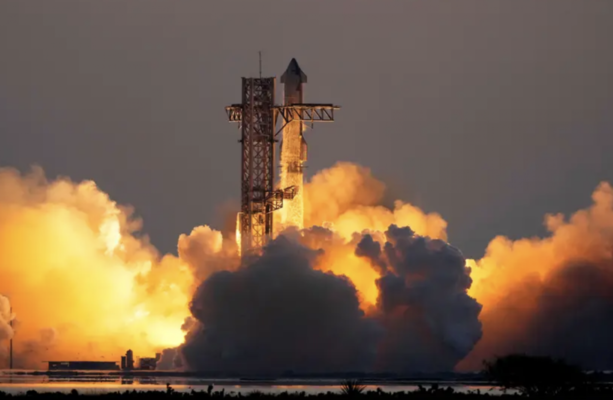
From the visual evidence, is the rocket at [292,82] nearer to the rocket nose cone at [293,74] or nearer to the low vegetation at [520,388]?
the rocket nose cone at [293,74]

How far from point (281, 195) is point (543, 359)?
40585mm

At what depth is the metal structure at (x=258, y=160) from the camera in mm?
189250

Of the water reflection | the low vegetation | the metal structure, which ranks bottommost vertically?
the low vegetation

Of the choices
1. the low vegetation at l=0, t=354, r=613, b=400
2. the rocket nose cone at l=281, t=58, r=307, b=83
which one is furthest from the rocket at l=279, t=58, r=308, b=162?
the low vegetation at l=0, t=354, r=613, b=400

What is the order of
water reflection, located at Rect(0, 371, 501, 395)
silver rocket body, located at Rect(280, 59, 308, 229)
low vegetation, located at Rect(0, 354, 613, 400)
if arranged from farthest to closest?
silver rocket body, located at Rect(280, 59, 308, 229) → water reflection, located at Rect(0, 371, 501, 395) → low vegetation, located at Rect(0, 354, 613, 400)

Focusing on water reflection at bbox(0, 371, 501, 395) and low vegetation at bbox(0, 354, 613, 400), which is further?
water reflection at bbox(0, 371, 501, 395)

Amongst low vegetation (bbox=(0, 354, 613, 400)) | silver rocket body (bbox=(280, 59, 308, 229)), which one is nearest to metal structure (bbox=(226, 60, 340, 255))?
silver rocket body (bbox=(280, 59, 308, 229))

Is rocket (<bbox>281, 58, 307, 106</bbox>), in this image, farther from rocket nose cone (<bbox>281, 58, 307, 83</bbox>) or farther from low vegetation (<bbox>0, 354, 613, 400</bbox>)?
low vegetation (<bbox>0, 354, 613, 400</bbox>)

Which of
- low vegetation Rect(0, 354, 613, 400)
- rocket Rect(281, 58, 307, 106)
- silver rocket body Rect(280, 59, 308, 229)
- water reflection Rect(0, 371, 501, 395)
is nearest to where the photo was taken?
low vegetation Rect(0, 354, 613, 400)

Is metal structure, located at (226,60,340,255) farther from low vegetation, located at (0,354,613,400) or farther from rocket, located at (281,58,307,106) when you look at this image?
low vegetation, located at (0,354,613,400)

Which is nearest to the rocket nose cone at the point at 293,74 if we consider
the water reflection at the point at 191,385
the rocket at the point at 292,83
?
the rocket at the point at 292,83

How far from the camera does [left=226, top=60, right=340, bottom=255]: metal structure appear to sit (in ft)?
621

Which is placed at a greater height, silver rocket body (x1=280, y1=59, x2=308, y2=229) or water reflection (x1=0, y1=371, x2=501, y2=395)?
silver rocket body (x1=280, y1=59, x2=308, y2=229)

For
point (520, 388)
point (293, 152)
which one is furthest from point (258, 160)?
point (520, 388)
